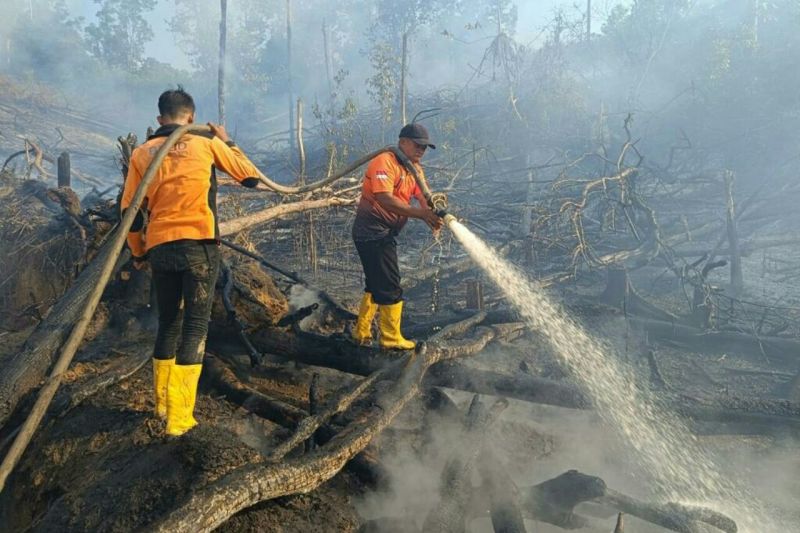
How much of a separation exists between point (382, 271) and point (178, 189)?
1.81 meters

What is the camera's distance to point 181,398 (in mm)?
2680

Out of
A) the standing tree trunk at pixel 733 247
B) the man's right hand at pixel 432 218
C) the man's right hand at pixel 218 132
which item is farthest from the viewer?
the standing tree trunk at pixel 733 247

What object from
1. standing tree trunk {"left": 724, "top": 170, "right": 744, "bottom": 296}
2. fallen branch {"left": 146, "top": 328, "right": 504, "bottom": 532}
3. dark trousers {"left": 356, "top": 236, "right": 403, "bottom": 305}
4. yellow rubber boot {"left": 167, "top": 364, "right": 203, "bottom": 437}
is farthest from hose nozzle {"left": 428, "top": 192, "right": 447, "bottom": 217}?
standing tree trunk {"left": 724, "top": 170, "right": 744, "bottom": 296}

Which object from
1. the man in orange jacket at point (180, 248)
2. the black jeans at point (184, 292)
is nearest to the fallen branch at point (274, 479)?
the man in orange jacket at point (180, 248)

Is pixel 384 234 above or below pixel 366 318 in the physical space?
above

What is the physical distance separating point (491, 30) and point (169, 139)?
4189 cm

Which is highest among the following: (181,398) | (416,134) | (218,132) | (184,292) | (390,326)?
(416,134)

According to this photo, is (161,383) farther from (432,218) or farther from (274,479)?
(432,218)

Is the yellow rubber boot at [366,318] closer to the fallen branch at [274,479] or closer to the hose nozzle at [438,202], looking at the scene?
the hose nozzle at [438,202]

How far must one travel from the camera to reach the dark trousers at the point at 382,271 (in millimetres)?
4164

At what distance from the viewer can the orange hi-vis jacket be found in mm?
2756

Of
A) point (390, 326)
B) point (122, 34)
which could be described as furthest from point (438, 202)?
point (122, 34)

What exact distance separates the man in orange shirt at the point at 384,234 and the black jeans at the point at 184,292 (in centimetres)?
152

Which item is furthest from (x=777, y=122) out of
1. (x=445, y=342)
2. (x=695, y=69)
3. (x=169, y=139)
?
(x=169, y=139)
